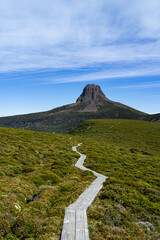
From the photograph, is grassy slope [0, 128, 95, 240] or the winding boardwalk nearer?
the winding boardwalk

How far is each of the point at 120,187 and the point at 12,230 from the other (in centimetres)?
Answer: 1282

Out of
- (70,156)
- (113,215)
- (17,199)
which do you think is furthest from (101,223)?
(70,156)

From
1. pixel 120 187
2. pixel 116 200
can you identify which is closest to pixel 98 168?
pixel 120 187

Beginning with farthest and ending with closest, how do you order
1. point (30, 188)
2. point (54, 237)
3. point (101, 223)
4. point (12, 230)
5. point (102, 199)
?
1. point (30, 188)
2. point (102, 199)
3. point (101, 223)
4. point (12, 230)
5. point (54, 237)

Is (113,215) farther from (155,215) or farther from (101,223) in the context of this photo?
(155,215)

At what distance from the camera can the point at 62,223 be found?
10.5 metres

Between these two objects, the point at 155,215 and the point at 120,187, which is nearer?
the point at 155,215

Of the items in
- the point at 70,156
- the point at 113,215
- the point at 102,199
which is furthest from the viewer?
the point at 70,156

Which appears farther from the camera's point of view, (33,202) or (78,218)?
(33,202)

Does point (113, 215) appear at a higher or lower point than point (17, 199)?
lower

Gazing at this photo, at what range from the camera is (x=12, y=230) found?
995 centimetres

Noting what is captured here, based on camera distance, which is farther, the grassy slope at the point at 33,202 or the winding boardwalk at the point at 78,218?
the grassy slope at the point at 33,202

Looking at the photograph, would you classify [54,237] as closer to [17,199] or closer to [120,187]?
[17,199]

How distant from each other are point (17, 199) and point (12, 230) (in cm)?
330
